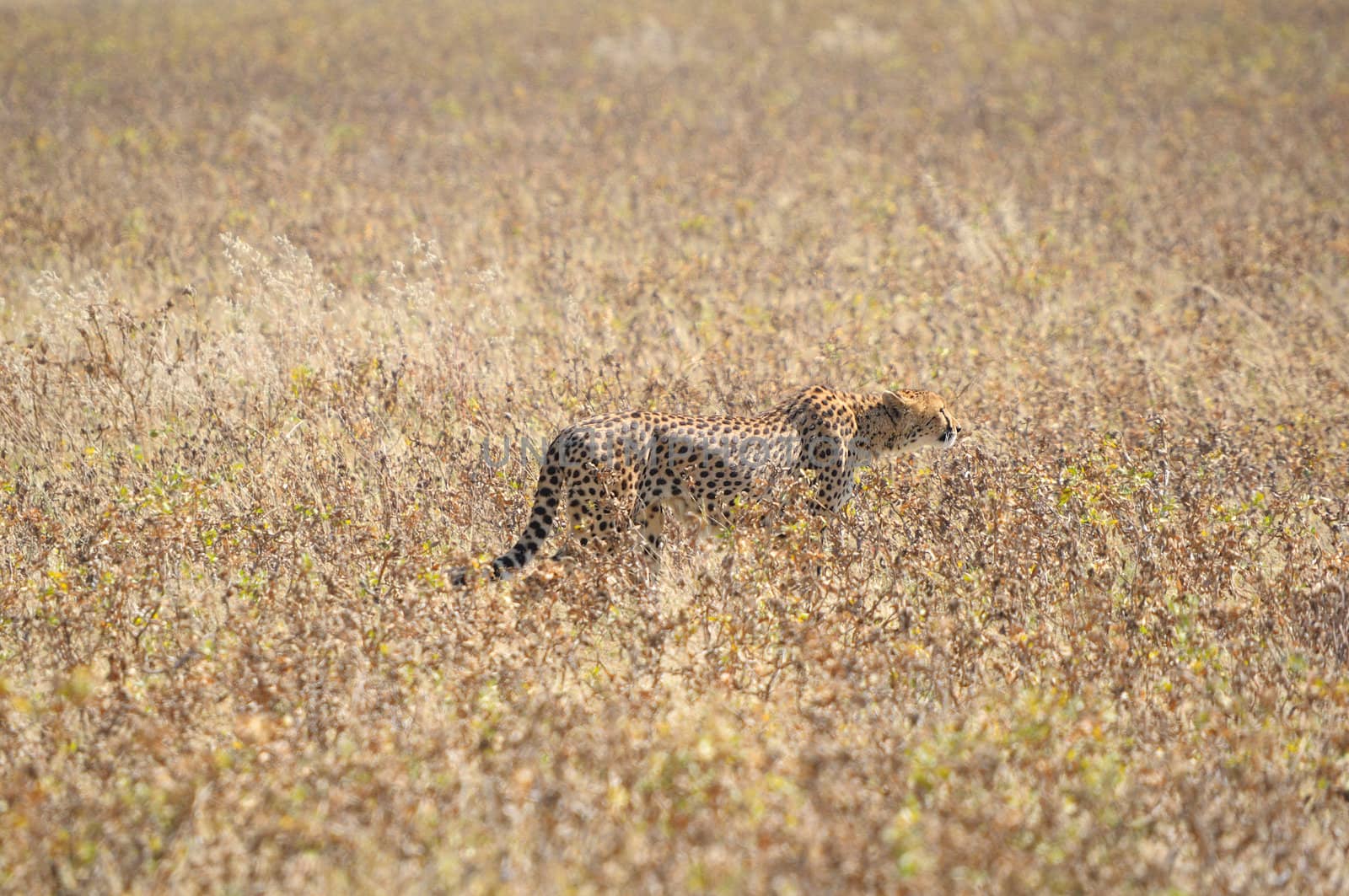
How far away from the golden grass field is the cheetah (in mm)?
346

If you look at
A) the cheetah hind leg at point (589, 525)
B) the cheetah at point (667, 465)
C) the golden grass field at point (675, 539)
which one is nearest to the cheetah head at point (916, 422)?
the golden grass field at point (675, 539)

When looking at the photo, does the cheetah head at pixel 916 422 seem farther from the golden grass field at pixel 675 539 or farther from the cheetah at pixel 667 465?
the cheetah at pixel 667 465

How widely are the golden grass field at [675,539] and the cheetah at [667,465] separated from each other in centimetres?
35

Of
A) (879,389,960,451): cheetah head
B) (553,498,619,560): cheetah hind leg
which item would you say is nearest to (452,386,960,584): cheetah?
(553,498,619,560): cheetah hind leg

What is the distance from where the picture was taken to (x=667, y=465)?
638 cm

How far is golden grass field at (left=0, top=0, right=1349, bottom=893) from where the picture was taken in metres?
3.97

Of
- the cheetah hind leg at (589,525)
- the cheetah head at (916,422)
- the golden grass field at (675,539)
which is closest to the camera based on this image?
the golden grass field at (675,539)

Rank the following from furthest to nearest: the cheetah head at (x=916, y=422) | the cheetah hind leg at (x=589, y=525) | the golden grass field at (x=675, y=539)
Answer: the cheetah head at (x=916, y=422) < the cheetah hind leg at (x=589, y=525) < the golden grass field at (x=675, y=539)

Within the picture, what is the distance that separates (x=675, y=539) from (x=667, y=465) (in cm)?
43

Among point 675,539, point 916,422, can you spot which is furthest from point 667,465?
point 916,422

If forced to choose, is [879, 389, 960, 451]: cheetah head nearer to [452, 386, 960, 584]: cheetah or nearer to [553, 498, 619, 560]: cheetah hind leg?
[452, 386, 960, 584]: cheetah

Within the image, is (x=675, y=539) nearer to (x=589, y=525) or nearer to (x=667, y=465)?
(x=667, y=465)

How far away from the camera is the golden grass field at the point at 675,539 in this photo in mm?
3975

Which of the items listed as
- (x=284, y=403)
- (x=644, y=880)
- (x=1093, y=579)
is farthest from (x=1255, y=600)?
(x=284, y=403)
